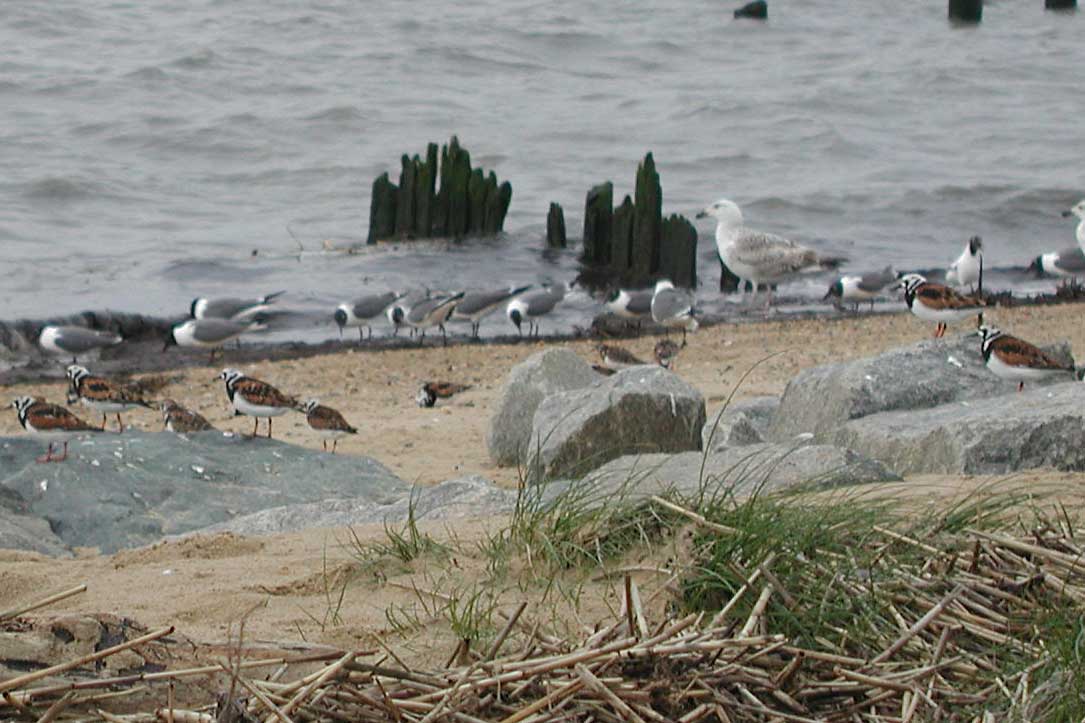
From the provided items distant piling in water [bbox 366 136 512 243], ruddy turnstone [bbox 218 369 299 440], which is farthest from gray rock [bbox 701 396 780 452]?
distant piling in water [bbox 366 136 512 243]

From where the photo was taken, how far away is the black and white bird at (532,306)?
15508 mm

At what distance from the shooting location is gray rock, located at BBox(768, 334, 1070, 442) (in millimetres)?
7637

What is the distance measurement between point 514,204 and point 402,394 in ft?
31.2

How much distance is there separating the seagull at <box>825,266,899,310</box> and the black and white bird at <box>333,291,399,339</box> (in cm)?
461

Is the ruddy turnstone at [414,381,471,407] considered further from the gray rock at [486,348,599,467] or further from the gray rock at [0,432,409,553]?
the gray rock at [0,432,409,553]

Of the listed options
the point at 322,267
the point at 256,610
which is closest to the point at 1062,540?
the point at 256,610

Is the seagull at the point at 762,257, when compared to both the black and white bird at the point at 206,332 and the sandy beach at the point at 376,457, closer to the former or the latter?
the sandy beach at the point at 376,457

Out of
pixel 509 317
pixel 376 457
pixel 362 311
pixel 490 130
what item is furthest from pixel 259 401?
pixel 490 130

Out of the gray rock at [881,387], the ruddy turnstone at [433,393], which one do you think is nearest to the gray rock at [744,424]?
the gray rock at [881,387]

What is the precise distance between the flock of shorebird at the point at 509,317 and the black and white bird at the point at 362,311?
1cm

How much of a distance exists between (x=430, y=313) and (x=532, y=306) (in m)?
1.06

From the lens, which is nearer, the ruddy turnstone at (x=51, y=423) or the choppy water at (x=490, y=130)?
the ruddy turnstone at (x=51, y=423)

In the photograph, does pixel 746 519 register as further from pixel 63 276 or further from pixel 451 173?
pixel 451 173

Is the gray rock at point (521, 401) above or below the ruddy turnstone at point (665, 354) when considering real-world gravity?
above
